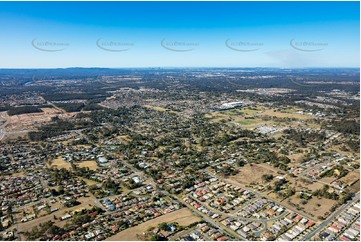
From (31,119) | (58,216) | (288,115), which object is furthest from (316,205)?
(31,119)

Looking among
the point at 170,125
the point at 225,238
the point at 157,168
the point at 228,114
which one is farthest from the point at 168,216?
the point at 228,114

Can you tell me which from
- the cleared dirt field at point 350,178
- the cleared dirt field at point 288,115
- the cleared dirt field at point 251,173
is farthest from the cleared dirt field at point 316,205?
the cleared dirt field at point 288,115

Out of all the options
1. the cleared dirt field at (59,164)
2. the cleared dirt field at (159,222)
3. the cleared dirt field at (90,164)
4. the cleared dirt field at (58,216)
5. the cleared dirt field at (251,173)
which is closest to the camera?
the cleared dirt field at (159,222)

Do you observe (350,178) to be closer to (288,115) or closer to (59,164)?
(59,164)

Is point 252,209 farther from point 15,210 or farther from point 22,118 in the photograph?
point 22,118

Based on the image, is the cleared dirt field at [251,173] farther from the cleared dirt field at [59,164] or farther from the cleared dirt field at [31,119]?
the cleared dirt field at [31,119]
